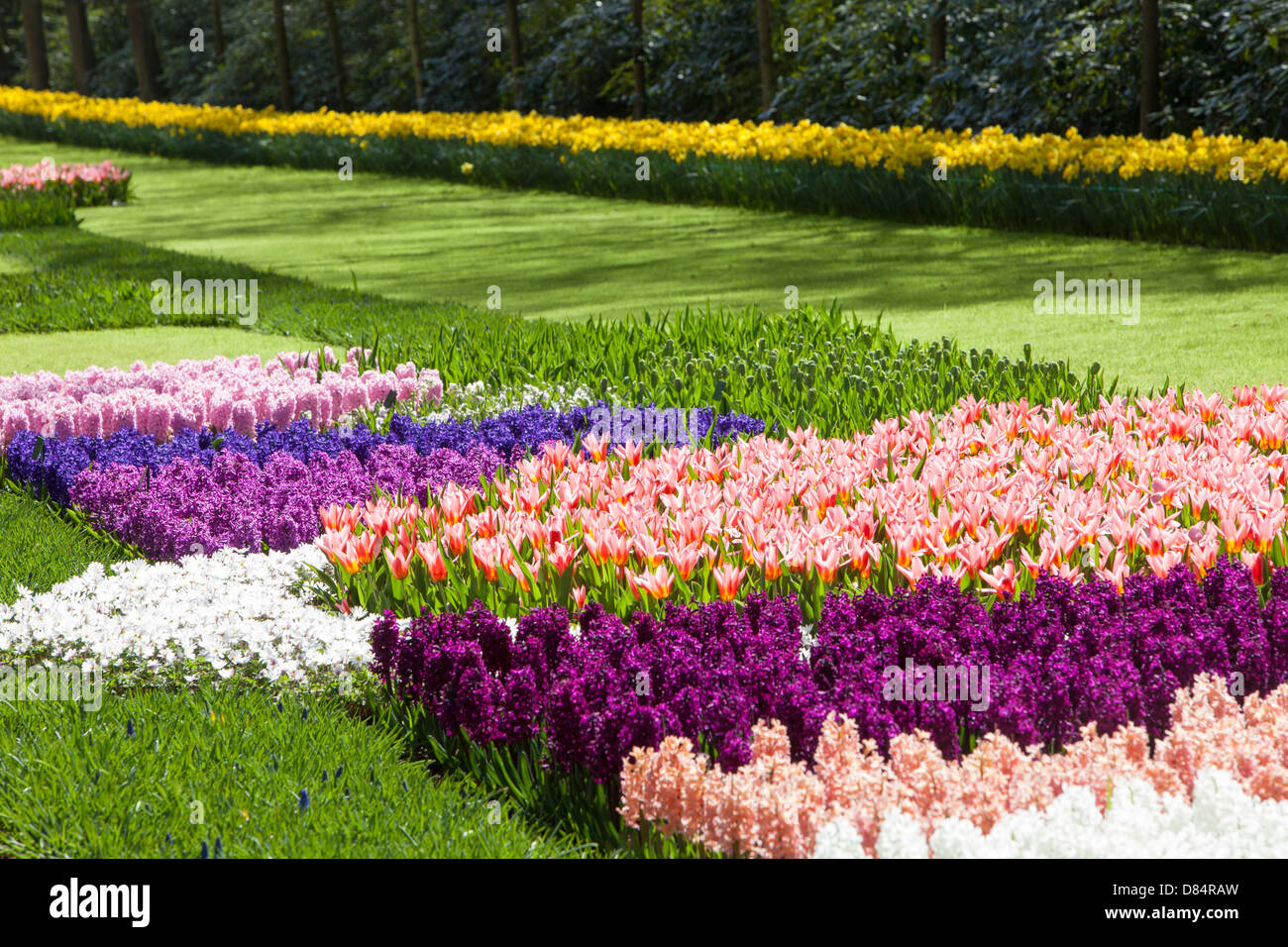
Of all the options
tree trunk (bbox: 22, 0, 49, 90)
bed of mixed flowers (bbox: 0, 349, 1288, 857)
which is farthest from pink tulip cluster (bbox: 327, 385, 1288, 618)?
tree trunk (bbox: 22, 0, 49, 90)

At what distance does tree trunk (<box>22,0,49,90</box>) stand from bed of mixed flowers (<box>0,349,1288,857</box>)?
134 ft

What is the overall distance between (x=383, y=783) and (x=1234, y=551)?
263 cm

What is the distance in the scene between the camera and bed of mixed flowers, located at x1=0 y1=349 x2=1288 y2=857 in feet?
9.90

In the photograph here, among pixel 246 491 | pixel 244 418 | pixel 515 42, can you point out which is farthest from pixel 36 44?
pixel 246 491

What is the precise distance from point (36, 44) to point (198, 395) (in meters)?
41.0

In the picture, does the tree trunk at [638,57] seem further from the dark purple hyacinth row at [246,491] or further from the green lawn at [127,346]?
the dark purple hyacinth row at [246,491]

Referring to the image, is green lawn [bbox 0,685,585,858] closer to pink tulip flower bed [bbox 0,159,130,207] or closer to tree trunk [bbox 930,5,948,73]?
tree trunk [bbox 930,5,948,73]

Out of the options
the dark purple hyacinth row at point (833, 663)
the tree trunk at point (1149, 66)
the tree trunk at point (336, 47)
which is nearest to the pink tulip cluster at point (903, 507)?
the dark purple hyacinth row at point (833, 663)

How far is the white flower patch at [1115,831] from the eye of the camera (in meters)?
2.63

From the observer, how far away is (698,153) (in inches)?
724

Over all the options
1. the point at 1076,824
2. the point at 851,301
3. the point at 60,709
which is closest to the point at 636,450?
the point at 60,709
